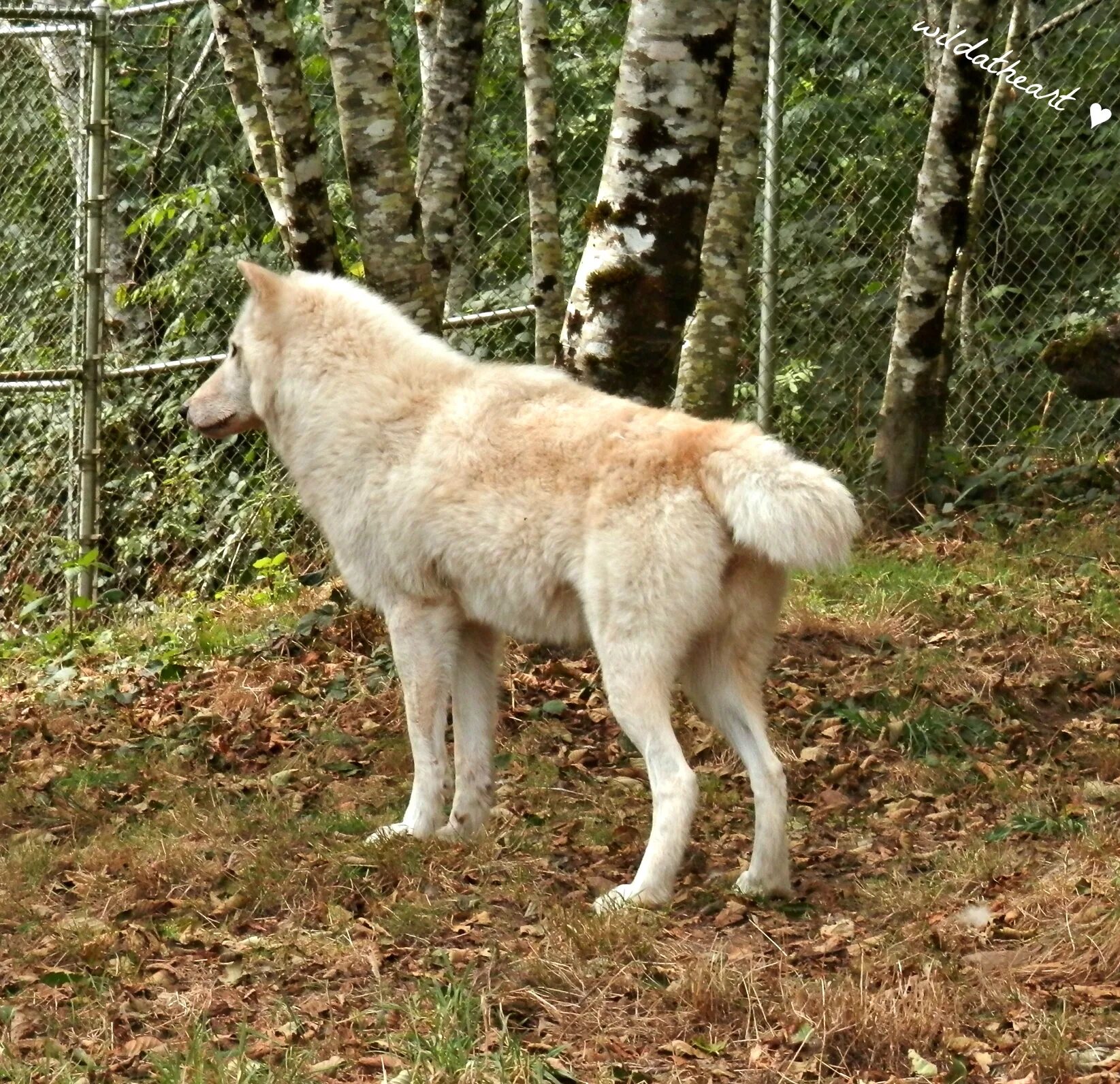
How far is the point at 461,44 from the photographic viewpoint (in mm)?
7984

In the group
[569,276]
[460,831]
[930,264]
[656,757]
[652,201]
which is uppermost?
[652,201]

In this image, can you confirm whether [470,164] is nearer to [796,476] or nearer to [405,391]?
[405,391]

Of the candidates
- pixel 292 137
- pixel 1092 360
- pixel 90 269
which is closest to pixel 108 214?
pixel 90 269

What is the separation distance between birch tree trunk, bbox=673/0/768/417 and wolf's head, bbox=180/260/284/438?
10.1ft

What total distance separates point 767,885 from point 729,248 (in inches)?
183

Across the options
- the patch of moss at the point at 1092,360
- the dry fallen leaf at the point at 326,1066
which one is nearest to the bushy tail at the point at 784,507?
the dry fallen leaf at the point at 326,1066

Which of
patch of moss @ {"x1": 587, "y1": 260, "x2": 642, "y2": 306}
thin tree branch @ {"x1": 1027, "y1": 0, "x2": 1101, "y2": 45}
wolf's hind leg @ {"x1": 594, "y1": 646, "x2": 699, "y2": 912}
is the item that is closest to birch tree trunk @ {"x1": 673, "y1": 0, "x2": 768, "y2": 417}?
thin tree branch @ {"x1": 1027, "y1": 0, "x2": 1101, "y2": 45}

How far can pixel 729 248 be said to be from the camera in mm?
8289

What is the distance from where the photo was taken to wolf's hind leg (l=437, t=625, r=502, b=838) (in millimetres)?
5105

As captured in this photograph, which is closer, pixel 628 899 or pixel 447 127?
pixel 628 899

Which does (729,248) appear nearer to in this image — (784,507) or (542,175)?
(542,175)

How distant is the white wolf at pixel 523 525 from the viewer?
4.38 m

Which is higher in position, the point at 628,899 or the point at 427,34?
the point at 427,34

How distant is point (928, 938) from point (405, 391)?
251 centimetres
